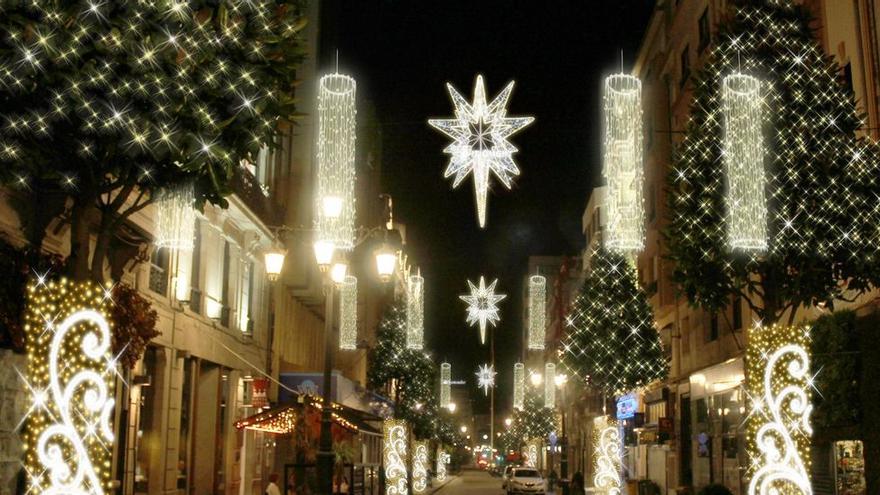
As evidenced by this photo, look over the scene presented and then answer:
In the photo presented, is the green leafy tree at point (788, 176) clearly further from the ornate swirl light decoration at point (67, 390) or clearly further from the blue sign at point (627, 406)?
the blue sign at point (627, 406)

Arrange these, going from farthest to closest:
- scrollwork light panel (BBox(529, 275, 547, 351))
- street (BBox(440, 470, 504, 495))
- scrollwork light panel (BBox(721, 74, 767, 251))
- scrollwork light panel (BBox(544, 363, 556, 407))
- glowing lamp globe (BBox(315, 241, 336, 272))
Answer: scrollwork light panel (BBox(529, 275, 547, 351)) → scrollwork light panel (BBox(544, 363, 556, 407)) → street (BBox(440, 470, 504, 495)) → scrollwork light panel (BBox(721, 74, 767, 251)) → glowing lamp globe (BBox(315, 241, 336, 272))

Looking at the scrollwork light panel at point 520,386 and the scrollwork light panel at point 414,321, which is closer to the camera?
the scrollwork light panel at point 414,321

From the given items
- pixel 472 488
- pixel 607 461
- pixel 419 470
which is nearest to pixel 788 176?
pixel 607 461

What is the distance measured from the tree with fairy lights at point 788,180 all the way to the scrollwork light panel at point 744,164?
4.7 inches

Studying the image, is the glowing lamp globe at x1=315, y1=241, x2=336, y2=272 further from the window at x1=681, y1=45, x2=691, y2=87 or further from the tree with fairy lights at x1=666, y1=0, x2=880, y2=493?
the window at x1=681, y1=45, x2=691, y2=87

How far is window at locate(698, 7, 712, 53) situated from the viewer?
36.8 meters

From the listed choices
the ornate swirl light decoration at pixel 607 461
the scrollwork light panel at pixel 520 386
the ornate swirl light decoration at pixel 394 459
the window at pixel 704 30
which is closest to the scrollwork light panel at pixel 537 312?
the scrollwork light panel at pixel 520 386

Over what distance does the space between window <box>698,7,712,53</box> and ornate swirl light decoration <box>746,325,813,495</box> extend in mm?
20150

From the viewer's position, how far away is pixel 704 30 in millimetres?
38156

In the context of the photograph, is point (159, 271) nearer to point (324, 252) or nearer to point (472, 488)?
point (324, 252)

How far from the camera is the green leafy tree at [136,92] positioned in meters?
11.0

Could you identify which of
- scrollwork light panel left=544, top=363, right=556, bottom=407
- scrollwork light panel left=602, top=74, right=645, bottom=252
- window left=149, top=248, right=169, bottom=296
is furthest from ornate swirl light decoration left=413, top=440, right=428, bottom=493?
window left=149, top=248, right=169, bottom=296

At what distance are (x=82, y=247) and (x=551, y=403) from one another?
8508cm

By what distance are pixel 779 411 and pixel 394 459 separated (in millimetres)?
26990
